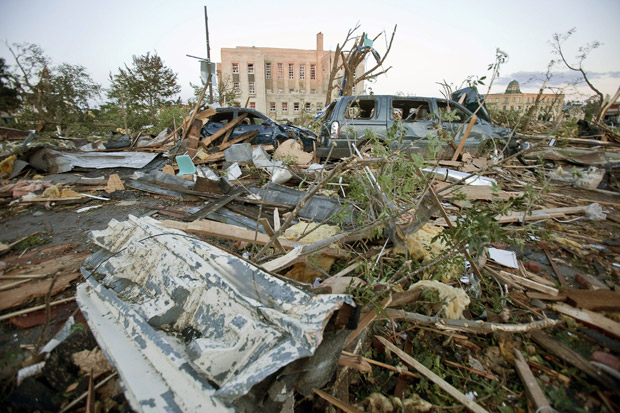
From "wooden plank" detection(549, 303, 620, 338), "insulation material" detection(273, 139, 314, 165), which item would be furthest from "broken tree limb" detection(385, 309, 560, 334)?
"insulation material" detection(273, 139, 314, 165)

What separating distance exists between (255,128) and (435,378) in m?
7.82

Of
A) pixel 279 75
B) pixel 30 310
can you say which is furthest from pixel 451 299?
pixel 279 75

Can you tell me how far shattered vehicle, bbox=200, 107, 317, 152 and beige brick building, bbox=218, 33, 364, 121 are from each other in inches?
1234

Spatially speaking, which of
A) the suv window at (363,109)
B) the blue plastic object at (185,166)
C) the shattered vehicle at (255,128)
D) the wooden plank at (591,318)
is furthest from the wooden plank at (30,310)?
the shattered vehicle at (255,128)

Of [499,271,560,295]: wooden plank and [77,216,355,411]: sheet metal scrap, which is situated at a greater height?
[77,216,355,411]: sheet metal scrap

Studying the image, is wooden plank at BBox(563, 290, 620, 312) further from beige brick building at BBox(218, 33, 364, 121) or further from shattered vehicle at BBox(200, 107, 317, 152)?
beige brick building at BBox(218, 33, 364, 121)

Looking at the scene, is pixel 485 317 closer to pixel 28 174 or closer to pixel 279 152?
pixel 279 152

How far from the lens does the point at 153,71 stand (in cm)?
2434

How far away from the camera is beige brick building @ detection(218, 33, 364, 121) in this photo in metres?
37.0

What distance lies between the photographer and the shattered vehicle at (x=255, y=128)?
25.9 feet

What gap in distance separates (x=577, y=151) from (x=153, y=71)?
30.4 metres

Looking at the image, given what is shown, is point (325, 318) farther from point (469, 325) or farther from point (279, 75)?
point (279, 75)

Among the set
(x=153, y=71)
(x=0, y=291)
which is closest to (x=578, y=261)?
(x=0, y=291)

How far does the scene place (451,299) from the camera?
1832mm
